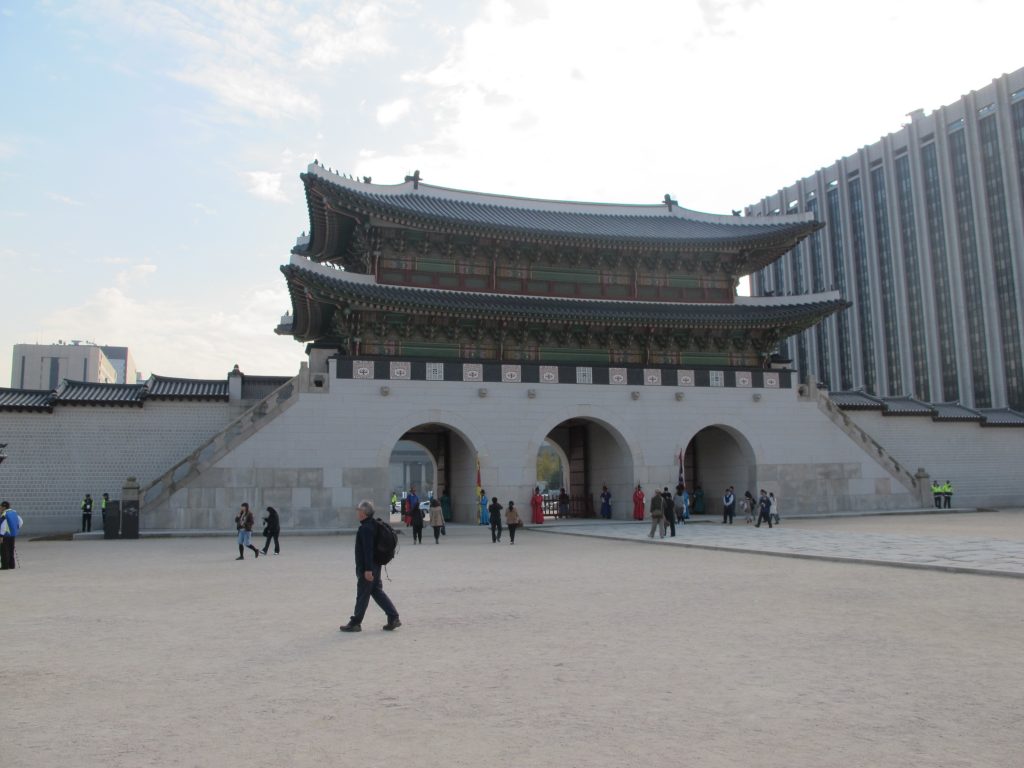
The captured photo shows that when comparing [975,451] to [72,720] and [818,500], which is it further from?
[72,720]

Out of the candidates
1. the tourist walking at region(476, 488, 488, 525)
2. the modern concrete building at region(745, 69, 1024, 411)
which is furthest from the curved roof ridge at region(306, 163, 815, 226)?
the modern concrete building at region(745, 69, 1024, 411)

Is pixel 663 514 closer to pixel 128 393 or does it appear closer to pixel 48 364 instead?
pixel 128 393

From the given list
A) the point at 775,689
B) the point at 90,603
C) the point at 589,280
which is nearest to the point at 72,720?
the point at 775,689

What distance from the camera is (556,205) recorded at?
127 feet

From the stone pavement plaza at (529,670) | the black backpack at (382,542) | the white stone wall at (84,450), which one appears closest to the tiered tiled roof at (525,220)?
the white stone wall at (84,450)

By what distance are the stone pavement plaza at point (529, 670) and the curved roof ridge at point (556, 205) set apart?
847 inches

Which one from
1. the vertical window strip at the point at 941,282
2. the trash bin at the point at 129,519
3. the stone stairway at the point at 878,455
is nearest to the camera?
the trash bin at the point at 129,519

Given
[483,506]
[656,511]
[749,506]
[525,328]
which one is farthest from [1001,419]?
[483,506]

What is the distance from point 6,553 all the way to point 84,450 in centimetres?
1301

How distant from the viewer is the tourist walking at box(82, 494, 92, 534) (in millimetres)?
A: 27766

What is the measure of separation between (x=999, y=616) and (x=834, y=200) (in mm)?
91632

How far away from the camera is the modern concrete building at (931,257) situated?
72.0 metres

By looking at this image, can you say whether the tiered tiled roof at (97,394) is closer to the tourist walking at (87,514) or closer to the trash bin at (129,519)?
the tourist walking at (87,514)

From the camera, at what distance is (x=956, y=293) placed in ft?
248
